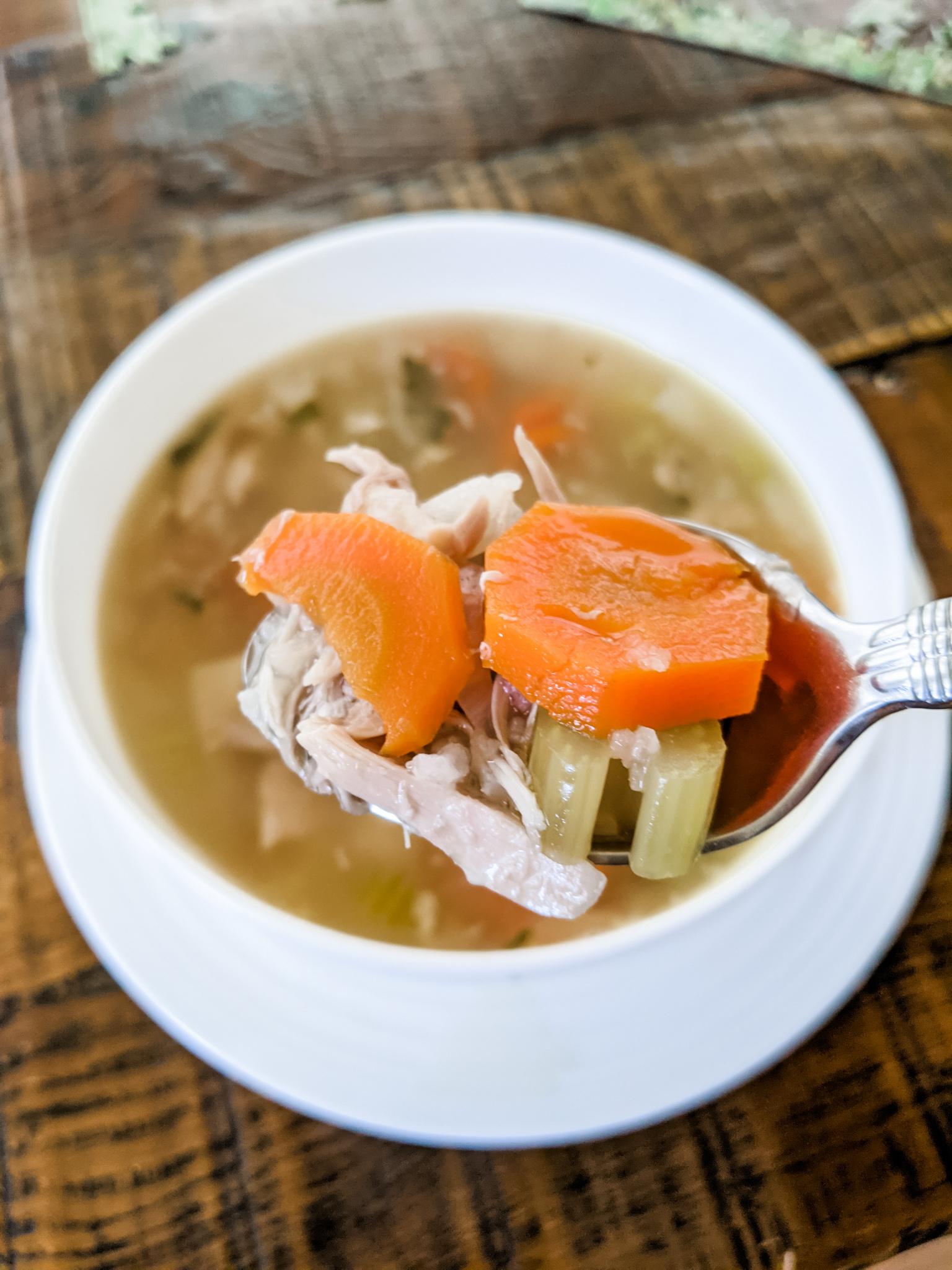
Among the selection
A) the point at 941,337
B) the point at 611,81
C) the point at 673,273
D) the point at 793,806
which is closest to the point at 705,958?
the point at 793,806

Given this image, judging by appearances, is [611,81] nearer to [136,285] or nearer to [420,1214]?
[136,285]

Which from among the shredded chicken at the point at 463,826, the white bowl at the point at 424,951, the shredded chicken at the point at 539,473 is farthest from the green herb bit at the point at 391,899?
the shredded chicken at the point at 539,473

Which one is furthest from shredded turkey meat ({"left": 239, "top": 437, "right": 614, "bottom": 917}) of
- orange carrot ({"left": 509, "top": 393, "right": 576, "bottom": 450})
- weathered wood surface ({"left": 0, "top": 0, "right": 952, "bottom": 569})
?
weathered wood surface ({"left": 0, "top": 0, "right": 952, "bottom": 569})

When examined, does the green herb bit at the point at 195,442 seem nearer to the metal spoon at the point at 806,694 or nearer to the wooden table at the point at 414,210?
the wooden table at the point at 414,210

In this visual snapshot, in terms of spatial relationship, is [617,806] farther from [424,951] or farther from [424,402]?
[424,402]

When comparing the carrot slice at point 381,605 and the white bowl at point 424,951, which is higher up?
the carrot slice at point 381,605

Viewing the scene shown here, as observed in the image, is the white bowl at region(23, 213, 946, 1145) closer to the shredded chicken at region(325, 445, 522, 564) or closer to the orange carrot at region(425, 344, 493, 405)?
the orange carrot at region(425, 344, 493, 405)
